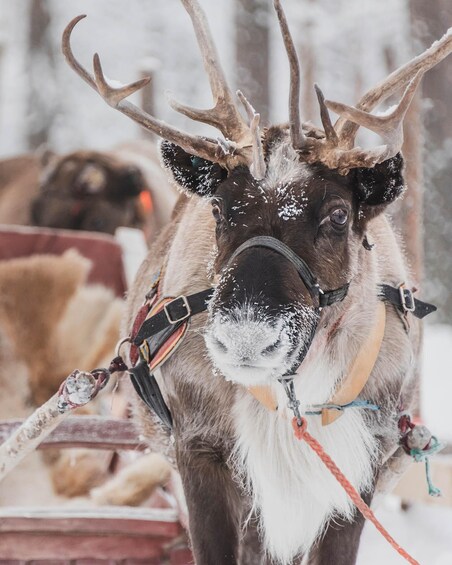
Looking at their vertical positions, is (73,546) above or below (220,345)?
below

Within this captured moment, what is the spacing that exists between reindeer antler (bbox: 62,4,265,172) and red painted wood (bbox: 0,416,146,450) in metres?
1.38

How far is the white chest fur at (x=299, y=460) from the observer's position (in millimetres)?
2705

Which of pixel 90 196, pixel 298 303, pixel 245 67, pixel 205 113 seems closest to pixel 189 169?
pixel 205 113

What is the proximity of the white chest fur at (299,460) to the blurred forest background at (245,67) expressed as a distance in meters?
3.10

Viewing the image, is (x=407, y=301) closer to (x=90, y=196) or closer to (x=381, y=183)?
(x=381, y=183)

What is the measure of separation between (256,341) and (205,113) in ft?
2.71

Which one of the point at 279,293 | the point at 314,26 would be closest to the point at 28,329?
the point at 279,293

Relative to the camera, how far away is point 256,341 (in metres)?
2.17

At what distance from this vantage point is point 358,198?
261cm

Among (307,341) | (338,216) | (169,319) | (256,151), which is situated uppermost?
(256,151)

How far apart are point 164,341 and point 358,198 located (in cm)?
72

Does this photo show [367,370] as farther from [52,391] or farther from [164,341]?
[52,391]

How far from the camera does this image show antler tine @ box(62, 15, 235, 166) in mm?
2641

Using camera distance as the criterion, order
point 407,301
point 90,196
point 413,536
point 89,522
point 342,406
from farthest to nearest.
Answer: point 90,196, point 413,536, point 89,522, point 407,301, point 342,406
